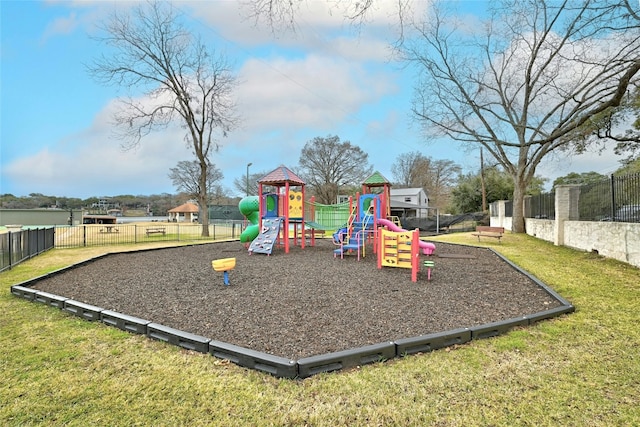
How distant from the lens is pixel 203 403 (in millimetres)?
2490

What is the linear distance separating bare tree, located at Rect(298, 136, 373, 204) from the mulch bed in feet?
104

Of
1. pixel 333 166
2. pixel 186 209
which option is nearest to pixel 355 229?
pixel 333 166

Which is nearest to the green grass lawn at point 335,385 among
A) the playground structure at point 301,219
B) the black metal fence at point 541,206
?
the playground structure at point 301,219

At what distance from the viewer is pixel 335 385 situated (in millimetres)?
2758

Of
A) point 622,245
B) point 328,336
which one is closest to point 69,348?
point 328,336

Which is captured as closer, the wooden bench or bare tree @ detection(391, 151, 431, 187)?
the wooden bench

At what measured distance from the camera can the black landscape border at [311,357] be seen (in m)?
2.98

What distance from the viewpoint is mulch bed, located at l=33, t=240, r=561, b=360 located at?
12.7ft

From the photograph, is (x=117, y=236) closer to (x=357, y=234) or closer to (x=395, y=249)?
(x=357, y=234)

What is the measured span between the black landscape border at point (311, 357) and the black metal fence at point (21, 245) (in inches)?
223

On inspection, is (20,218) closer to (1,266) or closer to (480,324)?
(1,266)

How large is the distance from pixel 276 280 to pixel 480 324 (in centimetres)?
392

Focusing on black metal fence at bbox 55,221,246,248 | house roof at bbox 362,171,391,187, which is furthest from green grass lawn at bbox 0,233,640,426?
black metal fence at bbox 55,221,246,248

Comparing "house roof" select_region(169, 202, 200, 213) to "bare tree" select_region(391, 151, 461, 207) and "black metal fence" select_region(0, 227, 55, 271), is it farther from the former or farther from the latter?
"black metal fence" select_region(0, 227, 55, 271)
